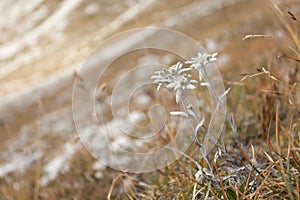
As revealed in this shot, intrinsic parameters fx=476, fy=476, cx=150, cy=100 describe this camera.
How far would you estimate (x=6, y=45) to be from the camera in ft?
62.6

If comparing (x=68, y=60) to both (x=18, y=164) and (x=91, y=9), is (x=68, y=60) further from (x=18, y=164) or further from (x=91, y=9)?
(x=18, y=164)

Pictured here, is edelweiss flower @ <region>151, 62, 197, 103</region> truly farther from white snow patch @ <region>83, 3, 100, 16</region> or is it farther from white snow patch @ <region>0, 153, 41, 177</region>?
white snow patch @ <region>83, 3, 100, 16</region>

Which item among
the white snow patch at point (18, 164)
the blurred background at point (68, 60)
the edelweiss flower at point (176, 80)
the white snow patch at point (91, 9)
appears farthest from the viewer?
the white snow patch at point (91, 9)

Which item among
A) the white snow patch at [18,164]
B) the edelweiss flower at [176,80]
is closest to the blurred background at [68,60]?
the white snow patch at [18,164]

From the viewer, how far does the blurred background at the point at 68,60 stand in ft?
16.6

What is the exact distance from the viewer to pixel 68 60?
53.1 feet

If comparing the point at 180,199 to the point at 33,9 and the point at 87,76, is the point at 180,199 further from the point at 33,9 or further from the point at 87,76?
the point at 33,9

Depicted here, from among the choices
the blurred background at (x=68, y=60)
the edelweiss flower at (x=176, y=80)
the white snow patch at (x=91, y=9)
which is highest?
the edelweiss flower at (x=176, y=80)

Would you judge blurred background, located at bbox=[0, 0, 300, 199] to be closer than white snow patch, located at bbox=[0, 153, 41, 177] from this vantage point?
Yes

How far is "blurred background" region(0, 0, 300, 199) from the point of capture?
5070 millimetres

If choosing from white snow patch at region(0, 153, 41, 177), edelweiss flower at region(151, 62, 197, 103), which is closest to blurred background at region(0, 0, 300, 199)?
white snow patch at region(0, 153, 41, 177)

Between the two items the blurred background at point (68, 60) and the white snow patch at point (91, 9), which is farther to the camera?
the white snow patch at point (91, 9)

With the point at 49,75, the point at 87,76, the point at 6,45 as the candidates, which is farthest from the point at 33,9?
the point at 87,76

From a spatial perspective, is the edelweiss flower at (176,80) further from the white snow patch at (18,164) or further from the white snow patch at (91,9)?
the white snow patch at (91,9)
